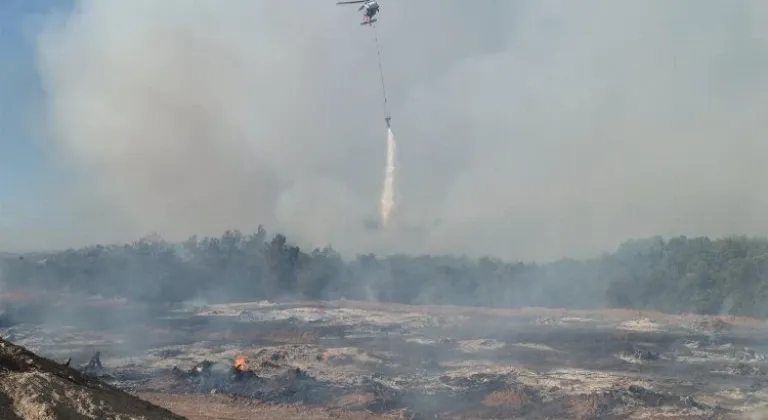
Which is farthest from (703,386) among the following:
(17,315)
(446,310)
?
(17,315)

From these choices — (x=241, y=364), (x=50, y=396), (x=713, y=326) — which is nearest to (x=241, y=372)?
(x=241, y=364)

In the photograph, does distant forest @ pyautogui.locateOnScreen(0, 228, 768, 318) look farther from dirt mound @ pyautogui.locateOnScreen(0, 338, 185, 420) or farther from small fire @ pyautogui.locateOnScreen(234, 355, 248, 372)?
dirt mound @ pyautogui.locateOnScreen(0, 338, 185, 420)

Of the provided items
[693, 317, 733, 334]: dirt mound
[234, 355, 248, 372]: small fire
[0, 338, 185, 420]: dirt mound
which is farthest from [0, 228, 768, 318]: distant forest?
[0, 338, 185, 420]: dirt mound

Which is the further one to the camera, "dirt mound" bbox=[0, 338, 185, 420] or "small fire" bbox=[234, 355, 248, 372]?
"small fire" bbox=[234, 355, 248, 372]

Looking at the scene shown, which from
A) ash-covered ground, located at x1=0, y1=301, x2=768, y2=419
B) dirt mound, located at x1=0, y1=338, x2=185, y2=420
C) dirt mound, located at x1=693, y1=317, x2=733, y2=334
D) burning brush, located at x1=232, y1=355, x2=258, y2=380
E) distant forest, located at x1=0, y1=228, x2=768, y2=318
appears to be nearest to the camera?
dirt mound, located at x1=0, y1=338, x2=185, y2=420

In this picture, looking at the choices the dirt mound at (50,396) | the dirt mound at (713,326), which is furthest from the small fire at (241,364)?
the dirt mound at (713,326)

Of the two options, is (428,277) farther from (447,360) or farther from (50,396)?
(50,396)
